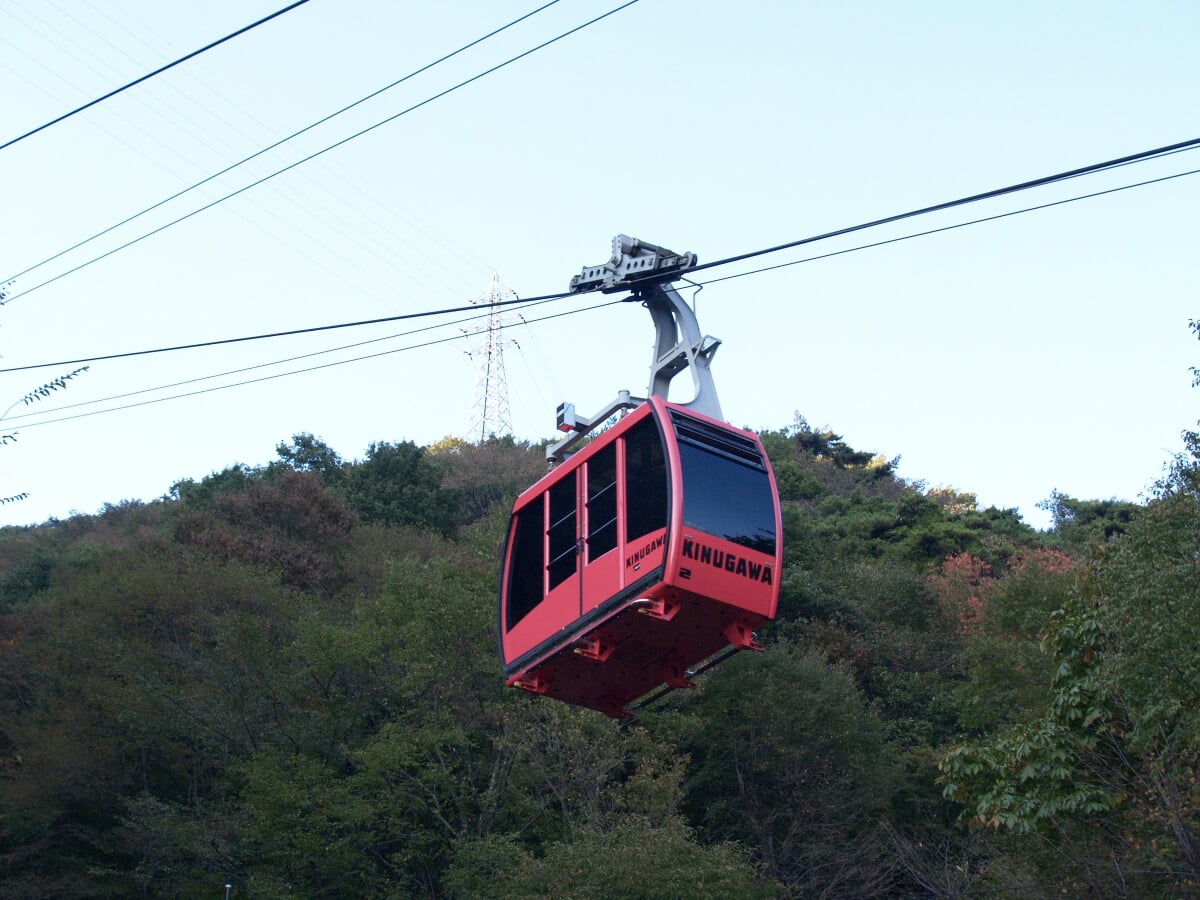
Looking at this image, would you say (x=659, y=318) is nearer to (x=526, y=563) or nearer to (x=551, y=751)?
(x=526, y=563)

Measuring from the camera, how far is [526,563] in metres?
11.2

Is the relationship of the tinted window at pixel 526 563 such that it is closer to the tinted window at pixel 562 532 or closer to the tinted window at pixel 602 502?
the tinted window at pixel 562 532

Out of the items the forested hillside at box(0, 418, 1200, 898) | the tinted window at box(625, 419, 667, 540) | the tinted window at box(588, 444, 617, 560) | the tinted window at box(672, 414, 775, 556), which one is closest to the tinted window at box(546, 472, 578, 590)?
the tinted window at box(588, 444, 617, 560)

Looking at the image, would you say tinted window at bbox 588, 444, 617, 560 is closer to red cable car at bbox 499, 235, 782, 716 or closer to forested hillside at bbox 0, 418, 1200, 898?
red cable car at bbox 499, 235, 782, 716

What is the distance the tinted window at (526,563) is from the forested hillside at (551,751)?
590cm

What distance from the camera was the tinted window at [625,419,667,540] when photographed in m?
9.21

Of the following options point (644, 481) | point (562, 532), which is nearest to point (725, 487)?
point (644, 481)

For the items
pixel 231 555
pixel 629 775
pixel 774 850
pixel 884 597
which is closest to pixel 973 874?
pixel 774 850

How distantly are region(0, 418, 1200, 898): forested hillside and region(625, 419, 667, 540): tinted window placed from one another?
5.71 metres

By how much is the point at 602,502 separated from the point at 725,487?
109 centimetres

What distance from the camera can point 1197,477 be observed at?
12.5 m

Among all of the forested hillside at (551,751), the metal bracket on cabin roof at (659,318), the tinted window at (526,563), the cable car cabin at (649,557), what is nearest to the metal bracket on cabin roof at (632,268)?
the metal bracket on cabin roof at (659,318)

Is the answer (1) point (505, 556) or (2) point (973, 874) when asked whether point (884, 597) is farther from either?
(1) point (505, 556)

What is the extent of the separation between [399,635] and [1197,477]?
16.4 m
